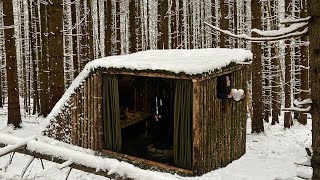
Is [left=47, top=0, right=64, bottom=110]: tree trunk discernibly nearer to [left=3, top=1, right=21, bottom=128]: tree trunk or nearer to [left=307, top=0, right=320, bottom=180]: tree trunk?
[left=3, top=1, right=21, bottom=128]: tree trunk

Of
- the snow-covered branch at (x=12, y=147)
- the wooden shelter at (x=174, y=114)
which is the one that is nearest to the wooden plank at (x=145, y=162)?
the wooden shelter at (x=174, y=114)

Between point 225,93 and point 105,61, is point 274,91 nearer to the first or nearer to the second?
point 225,93

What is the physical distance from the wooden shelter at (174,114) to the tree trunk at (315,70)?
18.7 ft

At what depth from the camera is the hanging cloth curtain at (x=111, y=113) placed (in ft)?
37.2

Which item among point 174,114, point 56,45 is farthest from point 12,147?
point 56,45

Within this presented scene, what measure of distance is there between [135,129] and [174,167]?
4749 mm

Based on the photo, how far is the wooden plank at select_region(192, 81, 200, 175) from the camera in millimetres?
9711

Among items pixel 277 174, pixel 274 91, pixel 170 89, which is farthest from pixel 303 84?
pixel 277 174

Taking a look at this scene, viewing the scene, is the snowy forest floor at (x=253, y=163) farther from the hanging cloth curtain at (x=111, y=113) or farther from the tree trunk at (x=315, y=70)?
the tree trunk at (x=315, y=70)

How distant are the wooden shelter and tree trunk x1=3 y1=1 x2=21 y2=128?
2.49 m

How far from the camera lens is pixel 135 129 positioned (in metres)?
15.0

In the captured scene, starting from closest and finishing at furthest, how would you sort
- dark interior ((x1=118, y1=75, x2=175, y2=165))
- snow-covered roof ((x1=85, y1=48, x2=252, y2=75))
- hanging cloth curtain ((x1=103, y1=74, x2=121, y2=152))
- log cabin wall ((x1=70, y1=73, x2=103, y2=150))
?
snow-covered roof ((x1=85, y1=48, x2=252, y2=75)), hanging cloth curtain ((x1=103, y1=74, x2=121, y2=152)), log cabin wall ((x1=70, y1=73, x2=103, y2=150)), dark interior ((x1=118, y1=75, x2=175, y2=165))

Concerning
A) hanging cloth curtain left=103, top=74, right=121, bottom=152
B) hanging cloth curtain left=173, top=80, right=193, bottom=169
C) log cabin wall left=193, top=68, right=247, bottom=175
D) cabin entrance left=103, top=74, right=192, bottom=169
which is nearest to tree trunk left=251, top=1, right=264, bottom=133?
log cabin wall left=193, top=68, right=247, bottom=175

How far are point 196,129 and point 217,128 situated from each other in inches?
45.4
